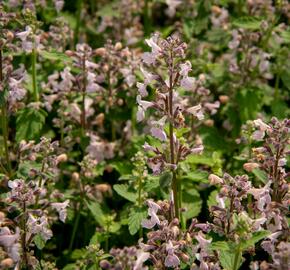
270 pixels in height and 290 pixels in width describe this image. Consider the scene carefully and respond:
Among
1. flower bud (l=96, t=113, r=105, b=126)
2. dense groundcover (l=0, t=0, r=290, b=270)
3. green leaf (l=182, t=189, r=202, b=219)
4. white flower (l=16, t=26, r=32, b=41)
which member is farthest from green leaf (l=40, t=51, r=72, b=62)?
green leaf (l=182, t=189, r=202, b=219)

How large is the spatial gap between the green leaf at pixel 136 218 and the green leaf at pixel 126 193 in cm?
16

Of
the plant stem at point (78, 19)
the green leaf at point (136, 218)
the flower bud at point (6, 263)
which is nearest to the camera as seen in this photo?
the flower bud at point (6, 263)

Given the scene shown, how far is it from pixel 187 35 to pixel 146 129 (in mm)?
1473

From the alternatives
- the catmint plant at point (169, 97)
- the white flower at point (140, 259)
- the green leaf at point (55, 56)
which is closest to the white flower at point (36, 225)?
the white flower at point (140, 259)

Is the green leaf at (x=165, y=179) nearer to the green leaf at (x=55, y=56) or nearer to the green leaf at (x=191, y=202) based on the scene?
the green leaf at (x=191, y=202)

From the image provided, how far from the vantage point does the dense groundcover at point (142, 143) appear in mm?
4492

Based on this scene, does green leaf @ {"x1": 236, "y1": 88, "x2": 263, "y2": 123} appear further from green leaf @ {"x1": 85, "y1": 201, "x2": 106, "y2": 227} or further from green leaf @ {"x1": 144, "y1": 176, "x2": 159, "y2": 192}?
green leaf @ {"x1": 144, "y1": 176, "x2": 159, "y2": 192}

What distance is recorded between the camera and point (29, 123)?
5930mm

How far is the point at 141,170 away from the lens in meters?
5.12

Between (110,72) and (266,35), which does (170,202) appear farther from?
(266,35)

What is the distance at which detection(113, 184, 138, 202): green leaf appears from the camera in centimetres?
534

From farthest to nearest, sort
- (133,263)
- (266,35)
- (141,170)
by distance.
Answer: (266,35)
(141,170)
(133,263)

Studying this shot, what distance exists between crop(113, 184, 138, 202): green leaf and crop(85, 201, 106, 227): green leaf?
0.35 metres

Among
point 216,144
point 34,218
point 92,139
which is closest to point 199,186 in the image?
point 216,144
